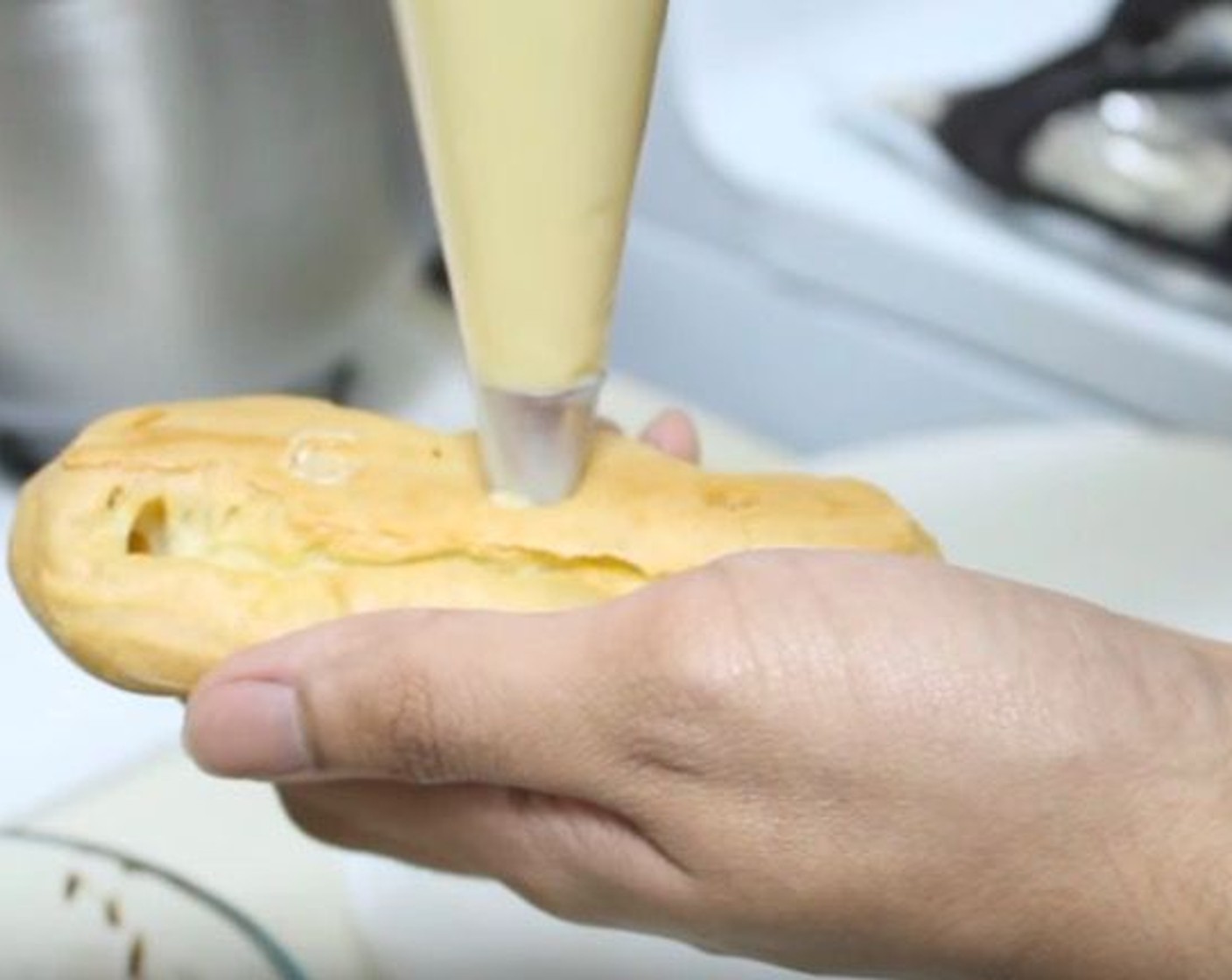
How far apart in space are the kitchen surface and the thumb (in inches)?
2.6

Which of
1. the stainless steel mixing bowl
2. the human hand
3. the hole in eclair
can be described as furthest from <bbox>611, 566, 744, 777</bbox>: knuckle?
the stainless steel mixing bowl

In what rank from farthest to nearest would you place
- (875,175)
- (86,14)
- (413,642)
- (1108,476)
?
1. (875,175)
2. (1108,476)
3. (86,14)
4. (413,642)

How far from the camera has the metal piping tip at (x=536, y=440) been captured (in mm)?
492

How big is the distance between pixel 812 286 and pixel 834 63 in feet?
0.46

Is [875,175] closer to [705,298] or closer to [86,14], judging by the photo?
[705,298]

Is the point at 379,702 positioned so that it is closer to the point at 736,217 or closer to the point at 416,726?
the point at 416,726

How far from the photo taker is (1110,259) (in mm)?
896

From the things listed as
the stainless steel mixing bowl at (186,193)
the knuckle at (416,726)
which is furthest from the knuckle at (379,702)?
the stainless steel mixing bowl at (186,193)

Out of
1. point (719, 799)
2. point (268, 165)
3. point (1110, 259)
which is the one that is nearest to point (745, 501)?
point (719, 799)

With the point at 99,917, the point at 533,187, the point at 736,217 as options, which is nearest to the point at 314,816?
the point at 99,917

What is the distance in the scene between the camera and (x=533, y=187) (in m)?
0.45

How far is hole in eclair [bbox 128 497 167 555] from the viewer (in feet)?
1.61

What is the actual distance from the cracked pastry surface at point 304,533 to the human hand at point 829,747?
0.07 ft

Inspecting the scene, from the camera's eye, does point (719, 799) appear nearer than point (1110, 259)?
Yes
